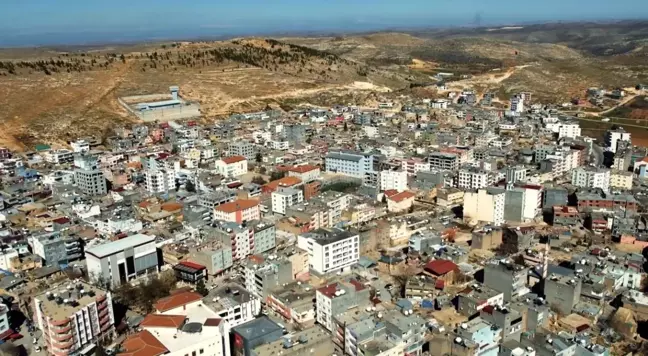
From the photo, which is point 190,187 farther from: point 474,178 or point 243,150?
point 474,178

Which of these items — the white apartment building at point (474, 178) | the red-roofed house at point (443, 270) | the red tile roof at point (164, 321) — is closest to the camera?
the red tile roof at point (164, 321)

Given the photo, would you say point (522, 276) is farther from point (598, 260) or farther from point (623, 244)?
point (623, 244)

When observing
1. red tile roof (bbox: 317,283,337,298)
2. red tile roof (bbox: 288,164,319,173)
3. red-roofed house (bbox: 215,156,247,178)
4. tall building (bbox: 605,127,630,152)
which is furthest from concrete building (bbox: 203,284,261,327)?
tall building (bbox: 605,127,630,152)

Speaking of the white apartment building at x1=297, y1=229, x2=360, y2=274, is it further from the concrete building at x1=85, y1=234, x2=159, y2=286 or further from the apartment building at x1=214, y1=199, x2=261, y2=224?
the concrete building at x1=85, y1=234, x2=159, y2=286

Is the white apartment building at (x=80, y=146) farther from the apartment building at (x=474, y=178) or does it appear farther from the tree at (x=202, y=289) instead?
the apartment building at (x=474, y=178)

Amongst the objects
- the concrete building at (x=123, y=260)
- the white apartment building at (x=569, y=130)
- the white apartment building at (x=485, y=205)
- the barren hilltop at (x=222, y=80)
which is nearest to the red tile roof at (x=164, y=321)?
the concrete building at (x=123, y=260)

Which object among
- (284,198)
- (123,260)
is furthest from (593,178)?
(123,260)
